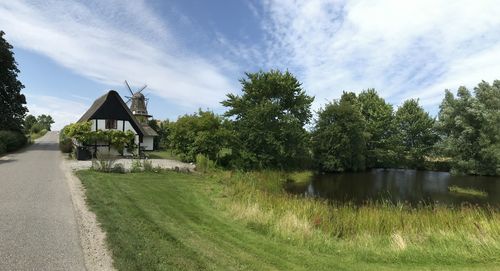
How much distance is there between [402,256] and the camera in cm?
871

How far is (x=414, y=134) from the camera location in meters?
54.7

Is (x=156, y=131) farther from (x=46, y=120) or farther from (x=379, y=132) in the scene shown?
(x=46, y=120)

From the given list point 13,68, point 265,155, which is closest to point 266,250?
point 265,155

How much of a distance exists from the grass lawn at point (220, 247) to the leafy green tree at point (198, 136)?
1873 centimetres

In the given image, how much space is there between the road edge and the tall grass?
4672 millimetres

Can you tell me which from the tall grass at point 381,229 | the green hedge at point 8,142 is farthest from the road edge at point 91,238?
the green hedge at point 8,142

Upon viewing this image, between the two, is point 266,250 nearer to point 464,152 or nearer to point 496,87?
point 464,152

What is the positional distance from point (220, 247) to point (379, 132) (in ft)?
158

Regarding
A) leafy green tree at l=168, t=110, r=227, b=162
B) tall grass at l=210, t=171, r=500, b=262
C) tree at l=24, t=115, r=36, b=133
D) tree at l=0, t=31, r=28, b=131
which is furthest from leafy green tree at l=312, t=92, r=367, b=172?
tree at l=24, t=115, r=36, b=133

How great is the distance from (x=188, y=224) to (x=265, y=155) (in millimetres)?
24165

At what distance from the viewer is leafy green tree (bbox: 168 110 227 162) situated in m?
31.7

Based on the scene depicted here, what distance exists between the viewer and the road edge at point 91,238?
6282mm

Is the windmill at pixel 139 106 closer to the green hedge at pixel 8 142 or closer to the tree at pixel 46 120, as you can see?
the green hedge at pixel 8 142

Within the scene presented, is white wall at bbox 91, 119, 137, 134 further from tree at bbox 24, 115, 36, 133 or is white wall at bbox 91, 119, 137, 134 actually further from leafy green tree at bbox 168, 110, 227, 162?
tree at bbox 24, 115, 36, 133
